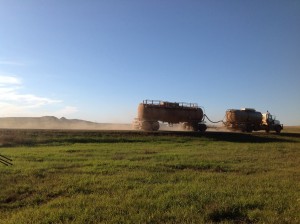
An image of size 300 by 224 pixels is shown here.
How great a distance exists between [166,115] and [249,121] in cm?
1210

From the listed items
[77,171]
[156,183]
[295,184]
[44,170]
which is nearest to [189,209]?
[156,183]

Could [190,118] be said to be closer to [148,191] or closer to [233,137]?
[233,137]

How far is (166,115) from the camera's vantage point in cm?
4281

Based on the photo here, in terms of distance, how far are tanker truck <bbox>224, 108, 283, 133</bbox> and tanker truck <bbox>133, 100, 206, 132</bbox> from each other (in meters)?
4.16

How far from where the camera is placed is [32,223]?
8.20 metres

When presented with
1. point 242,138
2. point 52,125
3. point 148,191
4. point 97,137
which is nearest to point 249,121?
point 242,138

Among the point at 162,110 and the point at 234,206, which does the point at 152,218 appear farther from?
the point at 162,110

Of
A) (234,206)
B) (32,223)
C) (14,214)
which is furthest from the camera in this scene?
(234,206)

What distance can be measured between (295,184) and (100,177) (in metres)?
6.96

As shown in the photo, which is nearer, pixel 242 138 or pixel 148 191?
pixel 148 191

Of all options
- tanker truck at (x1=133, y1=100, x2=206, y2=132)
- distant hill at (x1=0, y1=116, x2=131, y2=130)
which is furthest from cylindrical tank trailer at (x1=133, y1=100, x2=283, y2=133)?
distant hill at (x1=0, y1=116, x2=131, y2=130)

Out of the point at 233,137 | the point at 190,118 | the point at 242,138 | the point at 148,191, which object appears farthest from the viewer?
the point at 190,118

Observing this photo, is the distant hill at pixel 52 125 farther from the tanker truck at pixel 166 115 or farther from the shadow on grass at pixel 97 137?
the shadow on grass at pixel 97 137

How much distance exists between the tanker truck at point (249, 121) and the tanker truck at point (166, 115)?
164 inches
